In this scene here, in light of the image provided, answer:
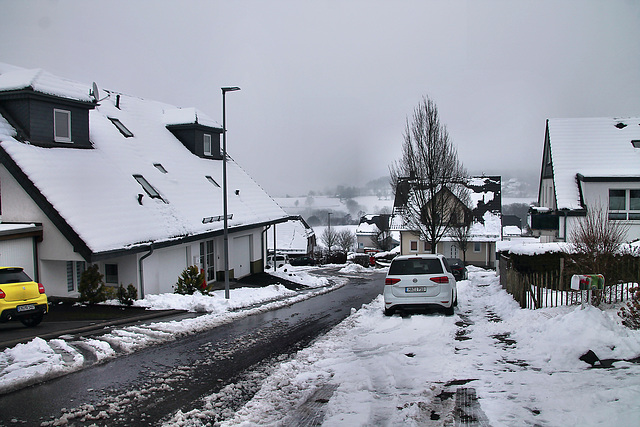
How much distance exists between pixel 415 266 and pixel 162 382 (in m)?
7.29

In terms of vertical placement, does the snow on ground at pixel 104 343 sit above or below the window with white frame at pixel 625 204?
below

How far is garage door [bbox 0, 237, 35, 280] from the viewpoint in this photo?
1466 cm

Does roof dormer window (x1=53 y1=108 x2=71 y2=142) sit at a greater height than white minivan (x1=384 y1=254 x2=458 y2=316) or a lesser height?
greater

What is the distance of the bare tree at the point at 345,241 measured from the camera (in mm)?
92812

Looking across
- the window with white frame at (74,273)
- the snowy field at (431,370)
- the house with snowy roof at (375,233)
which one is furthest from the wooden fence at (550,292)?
the house with snowy roof at (375,233)

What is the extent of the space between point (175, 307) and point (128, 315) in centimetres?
197

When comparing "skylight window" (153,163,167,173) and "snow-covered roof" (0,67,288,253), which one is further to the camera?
"skylight window" (153,163,167,173)

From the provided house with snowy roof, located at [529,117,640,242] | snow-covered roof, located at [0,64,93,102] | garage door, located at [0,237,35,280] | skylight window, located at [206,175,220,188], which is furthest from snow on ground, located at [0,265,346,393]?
house with snowy roof, located at [529,117,640,242]

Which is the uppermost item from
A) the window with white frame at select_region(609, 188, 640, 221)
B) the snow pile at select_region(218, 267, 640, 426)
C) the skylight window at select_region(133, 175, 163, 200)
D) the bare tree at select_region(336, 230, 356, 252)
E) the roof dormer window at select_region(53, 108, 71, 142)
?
the roof dormer window at select_region(53, 108, 71, 142)

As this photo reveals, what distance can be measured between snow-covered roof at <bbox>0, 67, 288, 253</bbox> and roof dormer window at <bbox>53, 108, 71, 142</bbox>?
1.83ft

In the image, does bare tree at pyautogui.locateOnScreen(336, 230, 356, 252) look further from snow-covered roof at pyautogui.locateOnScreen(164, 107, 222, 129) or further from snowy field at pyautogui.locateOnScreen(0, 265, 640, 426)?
snowy field at pyautogui.locateOnScreen(0, 265, 640, 426)

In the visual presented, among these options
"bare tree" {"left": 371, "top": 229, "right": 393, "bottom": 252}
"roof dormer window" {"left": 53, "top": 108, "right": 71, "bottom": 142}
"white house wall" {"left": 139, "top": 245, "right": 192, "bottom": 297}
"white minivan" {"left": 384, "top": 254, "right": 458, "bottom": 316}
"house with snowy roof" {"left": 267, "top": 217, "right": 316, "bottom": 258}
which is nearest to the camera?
"white minivan" {"left": 384, "top": 254, "right": 458, "bottom": 316}

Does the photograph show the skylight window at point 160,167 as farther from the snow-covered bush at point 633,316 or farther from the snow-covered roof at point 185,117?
the snow-covered bush at point 633,316

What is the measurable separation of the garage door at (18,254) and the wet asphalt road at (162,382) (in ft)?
24.8
